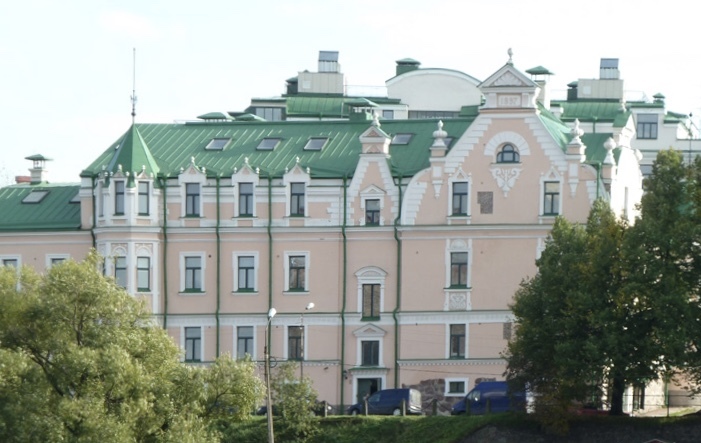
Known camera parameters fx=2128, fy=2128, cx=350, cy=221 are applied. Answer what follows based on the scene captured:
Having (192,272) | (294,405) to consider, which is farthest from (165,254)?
(294,405)

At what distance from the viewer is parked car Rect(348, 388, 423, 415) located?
297 ft

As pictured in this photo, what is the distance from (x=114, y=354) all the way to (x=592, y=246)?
20.3 m

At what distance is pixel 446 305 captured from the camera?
96.4 m

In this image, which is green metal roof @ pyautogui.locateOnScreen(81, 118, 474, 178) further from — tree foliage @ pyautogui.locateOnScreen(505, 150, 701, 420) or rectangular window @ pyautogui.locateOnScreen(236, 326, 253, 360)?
tree foliage @ pyautogui.locateOnScreen(505, 150, 701, 420)

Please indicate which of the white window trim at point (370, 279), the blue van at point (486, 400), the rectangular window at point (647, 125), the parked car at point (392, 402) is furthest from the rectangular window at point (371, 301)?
the rectangular window at point (647, 125)

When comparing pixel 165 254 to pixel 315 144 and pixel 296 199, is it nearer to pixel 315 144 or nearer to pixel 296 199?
pixel 296 199

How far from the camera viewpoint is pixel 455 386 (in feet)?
315

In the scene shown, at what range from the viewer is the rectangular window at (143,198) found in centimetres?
9781

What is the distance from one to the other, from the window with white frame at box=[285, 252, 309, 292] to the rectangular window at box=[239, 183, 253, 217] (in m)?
2.70

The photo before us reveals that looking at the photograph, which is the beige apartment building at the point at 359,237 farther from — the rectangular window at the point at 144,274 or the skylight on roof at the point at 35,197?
the skylight on roof at the point at 35,197

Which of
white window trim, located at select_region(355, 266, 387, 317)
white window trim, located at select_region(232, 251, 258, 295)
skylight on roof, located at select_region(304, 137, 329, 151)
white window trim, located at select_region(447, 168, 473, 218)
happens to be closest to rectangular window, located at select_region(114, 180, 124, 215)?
white window trim, located at select_region(232, 251, 258, 295)

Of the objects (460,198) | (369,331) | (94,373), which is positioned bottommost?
(94,373)

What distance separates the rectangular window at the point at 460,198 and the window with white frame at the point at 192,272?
12.0 meters

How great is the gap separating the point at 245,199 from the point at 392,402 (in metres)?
13.2
